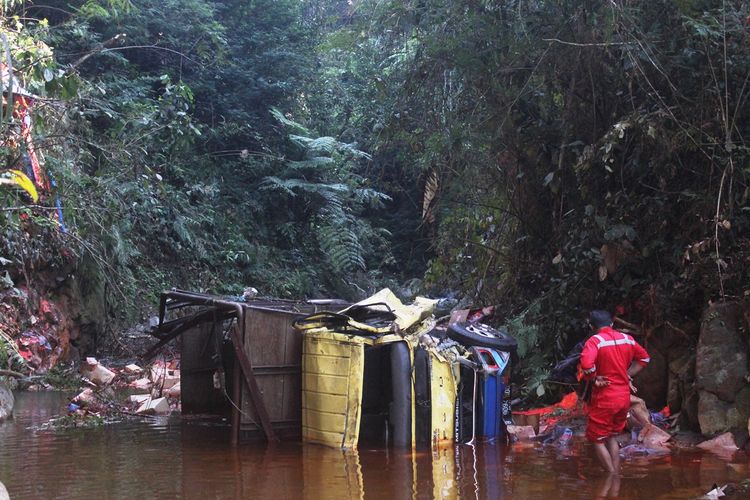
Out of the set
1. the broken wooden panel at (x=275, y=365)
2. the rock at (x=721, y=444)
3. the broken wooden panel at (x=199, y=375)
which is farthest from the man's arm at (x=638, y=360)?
the broken wooden panel at (x=199, y=375)

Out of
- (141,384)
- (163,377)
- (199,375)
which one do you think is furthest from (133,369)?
(199,375)

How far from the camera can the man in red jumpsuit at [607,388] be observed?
6.94 meters

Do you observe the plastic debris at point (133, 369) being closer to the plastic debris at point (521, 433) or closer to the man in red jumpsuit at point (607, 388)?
the plastic debris at point (521, 433)

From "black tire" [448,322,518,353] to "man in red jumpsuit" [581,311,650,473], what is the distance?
2.00 m

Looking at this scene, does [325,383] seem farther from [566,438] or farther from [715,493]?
[715,493]

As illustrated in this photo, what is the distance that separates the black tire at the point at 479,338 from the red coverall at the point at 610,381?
2.00 m

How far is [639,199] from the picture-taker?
9.59m

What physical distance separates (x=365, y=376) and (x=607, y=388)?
8.48ft

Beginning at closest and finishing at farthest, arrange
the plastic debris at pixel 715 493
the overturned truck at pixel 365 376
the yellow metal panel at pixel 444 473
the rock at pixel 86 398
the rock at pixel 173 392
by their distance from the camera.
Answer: the plastic debris at pixel 715 493 < the yellow metal panel at pixel 444 473 < the overturned truck at pixel 365 376 < the rock at pixel 86 398 < the rock at pixel 173 392

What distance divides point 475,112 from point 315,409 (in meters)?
4.88

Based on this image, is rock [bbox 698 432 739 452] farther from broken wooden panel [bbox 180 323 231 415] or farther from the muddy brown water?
broken wooden panel [bbox 180 323 231 415]

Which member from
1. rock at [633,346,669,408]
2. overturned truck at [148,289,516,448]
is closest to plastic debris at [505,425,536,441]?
overturned truck at [148,289,516,448]

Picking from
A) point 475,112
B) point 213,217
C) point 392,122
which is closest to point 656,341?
point 475,112

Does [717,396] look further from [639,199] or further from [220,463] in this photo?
[220,463]
